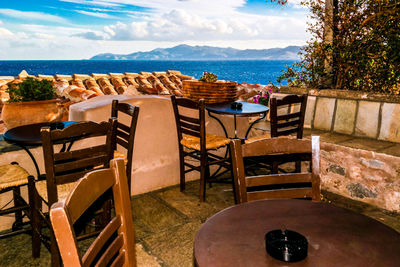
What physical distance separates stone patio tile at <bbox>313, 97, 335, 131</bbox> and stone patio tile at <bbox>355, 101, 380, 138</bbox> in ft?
1.04

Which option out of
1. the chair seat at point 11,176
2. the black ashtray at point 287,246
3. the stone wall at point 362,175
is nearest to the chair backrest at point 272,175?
the black ashtray at point 287,246

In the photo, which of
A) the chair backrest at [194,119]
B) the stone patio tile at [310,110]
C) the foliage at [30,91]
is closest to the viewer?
the foliage at [30,91]

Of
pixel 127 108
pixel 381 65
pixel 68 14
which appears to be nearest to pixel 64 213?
pixel 127 108

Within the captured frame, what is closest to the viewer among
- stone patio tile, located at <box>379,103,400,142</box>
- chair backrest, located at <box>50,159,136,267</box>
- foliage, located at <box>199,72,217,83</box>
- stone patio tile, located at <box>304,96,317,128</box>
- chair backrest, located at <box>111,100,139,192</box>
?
chair backrest, located at <box>50,159,136,267</box>

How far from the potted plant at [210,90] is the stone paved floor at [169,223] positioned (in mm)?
1029

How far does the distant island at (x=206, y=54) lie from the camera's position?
137750mm

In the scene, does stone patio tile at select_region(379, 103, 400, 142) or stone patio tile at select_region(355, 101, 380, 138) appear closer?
stone patio tile at select_region(379, 103, 400, 142)

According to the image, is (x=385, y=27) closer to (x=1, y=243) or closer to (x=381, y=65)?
(x=381, y=65)

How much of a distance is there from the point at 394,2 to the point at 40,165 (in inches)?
152

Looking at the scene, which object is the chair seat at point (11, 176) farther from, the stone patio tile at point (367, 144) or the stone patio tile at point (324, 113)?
the stone patio tile at point (324, 113)

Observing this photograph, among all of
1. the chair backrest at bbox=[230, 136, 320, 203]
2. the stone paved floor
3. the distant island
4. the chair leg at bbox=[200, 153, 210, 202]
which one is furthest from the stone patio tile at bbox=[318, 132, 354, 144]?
the distant island

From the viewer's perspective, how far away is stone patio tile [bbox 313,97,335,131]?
3.62 metres

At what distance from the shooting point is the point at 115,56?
172500 millimetres

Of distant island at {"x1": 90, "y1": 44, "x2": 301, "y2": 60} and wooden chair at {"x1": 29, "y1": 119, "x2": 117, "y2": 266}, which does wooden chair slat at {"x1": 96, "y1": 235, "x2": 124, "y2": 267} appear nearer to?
wooden chair at {"x1": 29, "y1": 119, "x2": 117, "y2": 266}
